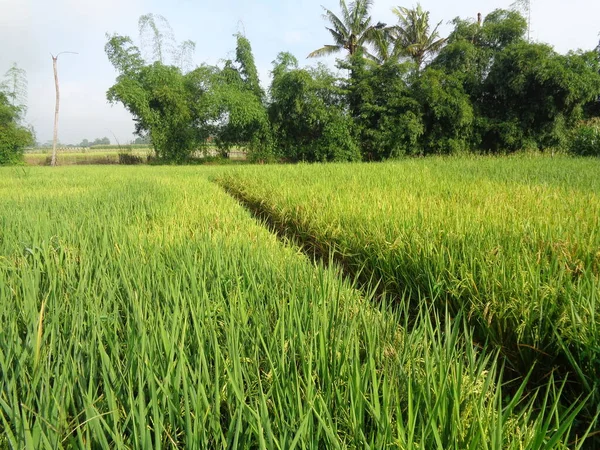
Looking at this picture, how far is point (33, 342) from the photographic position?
978 millimetres

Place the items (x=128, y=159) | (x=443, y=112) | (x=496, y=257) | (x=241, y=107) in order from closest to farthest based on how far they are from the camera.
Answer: (x=496, y=257), (x=443, y=112), (x=241, y=107), (x=128, y=159)

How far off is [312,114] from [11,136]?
13.8 meters

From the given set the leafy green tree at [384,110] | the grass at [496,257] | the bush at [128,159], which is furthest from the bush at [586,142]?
the bush at [128,159]

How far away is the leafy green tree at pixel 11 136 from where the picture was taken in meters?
17.3

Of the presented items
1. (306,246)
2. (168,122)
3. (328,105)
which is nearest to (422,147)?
(328,105)

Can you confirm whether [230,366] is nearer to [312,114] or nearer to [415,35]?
[312,114]

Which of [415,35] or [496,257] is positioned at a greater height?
[415,35]

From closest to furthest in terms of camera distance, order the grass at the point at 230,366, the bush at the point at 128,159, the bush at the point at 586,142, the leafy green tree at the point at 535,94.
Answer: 1. the grass at the point at 230,366
2. the bush at the point at 586,142
3. the leafy green tree at the point at 535,94
4. the bush at the point at 128,159

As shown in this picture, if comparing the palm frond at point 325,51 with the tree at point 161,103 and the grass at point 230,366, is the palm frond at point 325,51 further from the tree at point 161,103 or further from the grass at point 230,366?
the grass at point 230,366

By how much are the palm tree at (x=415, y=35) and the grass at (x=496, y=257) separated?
16.2m

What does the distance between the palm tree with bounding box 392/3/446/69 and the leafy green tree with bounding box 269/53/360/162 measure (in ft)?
15.6

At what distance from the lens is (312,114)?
15.3m

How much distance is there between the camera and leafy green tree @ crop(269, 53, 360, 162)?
50.0 feet

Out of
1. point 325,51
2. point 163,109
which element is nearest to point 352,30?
point 325,51
